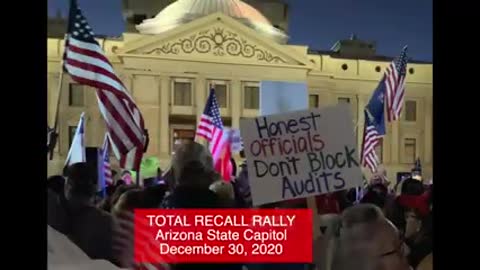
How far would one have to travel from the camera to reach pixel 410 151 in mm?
4516

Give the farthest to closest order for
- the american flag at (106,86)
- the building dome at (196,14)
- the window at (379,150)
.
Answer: the window at (379,150)
the building dome at (196,14)
the american flag at (106,86)

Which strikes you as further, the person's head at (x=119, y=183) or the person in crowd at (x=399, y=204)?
the person in crowd at (x=399, y=204)

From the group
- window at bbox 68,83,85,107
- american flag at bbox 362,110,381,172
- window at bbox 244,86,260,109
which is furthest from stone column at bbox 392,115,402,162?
window at bbox 68,83,85,107

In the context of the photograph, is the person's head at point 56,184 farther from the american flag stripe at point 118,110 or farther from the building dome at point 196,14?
the building dome at point 196,14

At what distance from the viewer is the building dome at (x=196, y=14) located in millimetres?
4414

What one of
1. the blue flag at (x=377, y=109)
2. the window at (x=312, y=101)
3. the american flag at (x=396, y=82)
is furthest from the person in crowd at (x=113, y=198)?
the american flag at (x=396, y=82)

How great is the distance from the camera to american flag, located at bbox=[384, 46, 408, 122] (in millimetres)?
4496

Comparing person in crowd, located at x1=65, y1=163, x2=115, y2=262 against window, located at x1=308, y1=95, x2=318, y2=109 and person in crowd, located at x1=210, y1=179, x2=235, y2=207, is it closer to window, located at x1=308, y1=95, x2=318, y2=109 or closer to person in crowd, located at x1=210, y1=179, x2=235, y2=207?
person in crowd, located at x1=210, y1=179, x2=235, y2=207

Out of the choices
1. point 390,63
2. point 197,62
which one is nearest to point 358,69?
point 390,63

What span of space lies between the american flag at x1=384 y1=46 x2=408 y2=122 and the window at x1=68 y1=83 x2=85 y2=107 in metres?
1.69

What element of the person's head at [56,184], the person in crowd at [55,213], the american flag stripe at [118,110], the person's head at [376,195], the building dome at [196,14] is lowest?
the person in crowd at [55,213]

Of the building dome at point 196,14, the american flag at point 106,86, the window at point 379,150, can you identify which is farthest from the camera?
the window at point 379,150

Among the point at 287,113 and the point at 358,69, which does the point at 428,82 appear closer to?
the point at 358,69

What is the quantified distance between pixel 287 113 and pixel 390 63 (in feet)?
2.23
